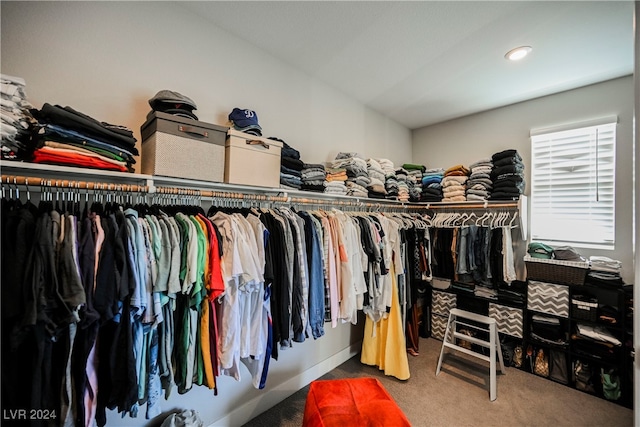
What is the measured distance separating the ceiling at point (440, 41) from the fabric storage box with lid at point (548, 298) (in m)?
1.90

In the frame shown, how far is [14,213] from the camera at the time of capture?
91 cm

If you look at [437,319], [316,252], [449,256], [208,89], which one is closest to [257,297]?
[316,252]

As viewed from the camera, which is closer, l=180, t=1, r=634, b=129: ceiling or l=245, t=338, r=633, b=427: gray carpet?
l=180, t=1, r=634, b=129: ceiling

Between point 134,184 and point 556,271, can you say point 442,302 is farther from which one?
point 134,184

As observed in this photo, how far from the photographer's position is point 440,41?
1880 millimetres

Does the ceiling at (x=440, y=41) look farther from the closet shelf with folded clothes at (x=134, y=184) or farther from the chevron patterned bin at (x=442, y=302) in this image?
the chevron patterned bin at (x=442, y=302)

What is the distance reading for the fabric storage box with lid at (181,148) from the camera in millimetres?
1264

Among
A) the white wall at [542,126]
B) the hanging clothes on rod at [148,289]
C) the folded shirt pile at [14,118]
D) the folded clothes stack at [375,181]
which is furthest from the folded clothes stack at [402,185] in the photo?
the folded shirt pile at [14,118]

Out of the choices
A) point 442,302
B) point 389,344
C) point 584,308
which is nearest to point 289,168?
point 389,344

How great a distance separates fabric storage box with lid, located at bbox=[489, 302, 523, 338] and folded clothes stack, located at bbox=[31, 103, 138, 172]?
332 centimetres

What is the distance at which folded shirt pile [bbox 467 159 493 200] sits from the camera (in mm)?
2762

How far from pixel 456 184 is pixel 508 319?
1.48m

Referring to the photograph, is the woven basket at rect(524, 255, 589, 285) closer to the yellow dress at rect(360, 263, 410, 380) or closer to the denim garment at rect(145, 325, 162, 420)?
the yellow dress at rect(360, 263, 410, 380)

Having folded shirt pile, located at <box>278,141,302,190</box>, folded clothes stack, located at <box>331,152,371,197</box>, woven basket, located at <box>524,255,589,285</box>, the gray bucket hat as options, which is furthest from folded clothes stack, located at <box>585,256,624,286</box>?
the gray bucket hat
